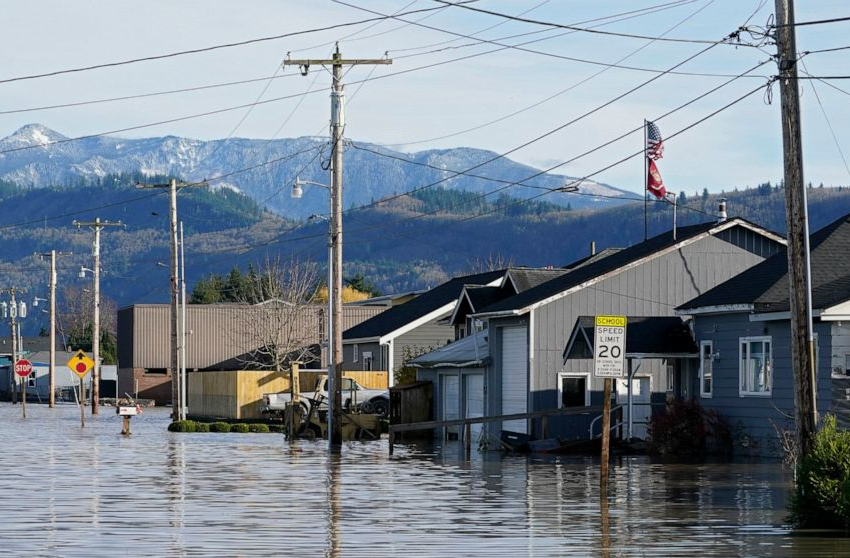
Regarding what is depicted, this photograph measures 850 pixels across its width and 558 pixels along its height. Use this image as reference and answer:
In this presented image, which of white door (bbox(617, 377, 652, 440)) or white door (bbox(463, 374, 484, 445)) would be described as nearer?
white door (bbox(617, 377, 652, 440))

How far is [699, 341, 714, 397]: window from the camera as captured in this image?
4078 centimetres

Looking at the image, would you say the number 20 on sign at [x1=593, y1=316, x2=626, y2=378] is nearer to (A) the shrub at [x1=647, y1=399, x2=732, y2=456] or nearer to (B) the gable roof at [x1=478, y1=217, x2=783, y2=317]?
(A) the shrub at [x1=647, y1=399, x2=732, y2=456]

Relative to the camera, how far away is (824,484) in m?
19.9

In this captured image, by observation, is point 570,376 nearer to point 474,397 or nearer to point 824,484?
point 474,397

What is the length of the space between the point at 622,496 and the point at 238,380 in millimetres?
47615

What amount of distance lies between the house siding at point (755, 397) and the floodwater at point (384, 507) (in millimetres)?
2564

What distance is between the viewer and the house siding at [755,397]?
35.2 meters

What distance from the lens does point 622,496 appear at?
2580 cm

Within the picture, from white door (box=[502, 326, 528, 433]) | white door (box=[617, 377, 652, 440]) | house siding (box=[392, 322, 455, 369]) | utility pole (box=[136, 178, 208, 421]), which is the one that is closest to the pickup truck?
house siding (box=[392, 322, 455, 369])

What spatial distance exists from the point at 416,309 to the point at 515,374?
2284cm

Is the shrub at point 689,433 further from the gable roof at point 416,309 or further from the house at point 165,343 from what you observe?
the house at point 165,343

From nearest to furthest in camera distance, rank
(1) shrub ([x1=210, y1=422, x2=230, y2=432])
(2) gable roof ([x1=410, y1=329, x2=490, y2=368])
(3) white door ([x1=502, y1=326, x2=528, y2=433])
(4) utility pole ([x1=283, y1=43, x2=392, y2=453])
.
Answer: (4) utility pole ([x1=283, y1=43, x2=392, y2=453]) < (3) white door ([x1=502, y1=326, x2=528, y2=433]) < (2) gable roof ([x1=410, y1=329, x2=490, y2=368]) < (1) shrub ([x1=210, y1=422, x2=230, y2=432])

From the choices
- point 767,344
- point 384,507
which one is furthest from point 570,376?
point 384,507

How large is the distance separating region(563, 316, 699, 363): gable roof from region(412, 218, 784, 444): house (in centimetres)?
284
